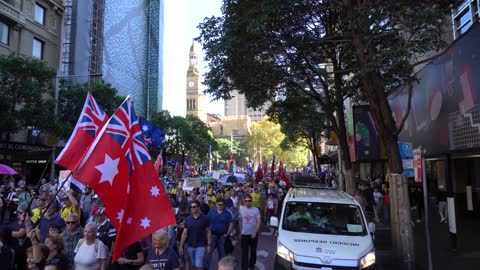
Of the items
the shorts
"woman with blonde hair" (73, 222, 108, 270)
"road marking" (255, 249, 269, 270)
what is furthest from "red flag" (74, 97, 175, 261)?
"road marking" (255, 249, 269, 270)

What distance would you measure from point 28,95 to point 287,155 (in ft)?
262

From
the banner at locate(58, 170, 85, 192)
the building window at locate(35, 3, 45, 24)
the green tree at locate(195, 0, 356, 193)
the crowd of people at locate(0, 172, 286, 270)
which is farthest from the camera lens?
the building window at locate(35, 3, 45, 24)

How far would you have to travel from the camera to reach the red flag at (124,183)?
514cm

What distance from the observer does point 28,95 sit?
25.0 m

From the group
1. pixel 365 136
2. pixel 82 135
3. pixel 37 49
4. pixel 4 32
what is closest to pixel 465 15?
pixel 365 136

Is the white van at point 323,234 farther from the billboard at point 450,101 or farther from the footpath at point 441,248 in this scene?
the billboard at point 450,101

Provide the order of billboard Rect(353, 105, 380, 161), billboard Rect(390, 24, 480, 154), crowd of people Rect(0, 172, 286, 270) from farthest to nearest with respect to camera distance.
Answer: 1. billboard Rect(353, 105, 380, 161)
2. billboard Rect(390, 24, 480, 154)
3. crowd of people Rect(0, 172, 286, 270)

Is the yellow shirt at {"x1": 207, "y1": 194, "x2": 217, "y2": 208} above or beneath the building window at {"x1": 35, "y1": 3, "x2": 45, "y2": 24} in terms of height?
beneath

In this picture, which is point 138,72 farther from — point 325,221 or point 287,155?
point 325,221

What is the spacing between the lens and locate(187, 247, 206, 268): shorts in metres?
7.94

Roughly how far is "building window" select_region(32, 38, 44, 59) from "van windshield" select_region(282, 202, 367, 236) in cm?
3216

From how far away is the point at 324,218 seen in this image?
26.6 ft

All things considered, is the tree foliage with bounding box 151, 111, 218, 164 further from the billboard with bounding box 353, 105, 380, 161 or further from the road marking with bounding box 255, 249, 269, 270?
the road marking with bounding box 255, 249, 269, 270

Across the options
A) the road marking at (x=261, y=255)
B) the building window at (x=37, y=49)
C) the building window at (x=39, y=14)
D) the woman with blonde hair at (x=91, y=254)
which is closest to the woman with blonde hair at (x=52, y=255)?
the woman with blonde hair at (x=91, y=254)
